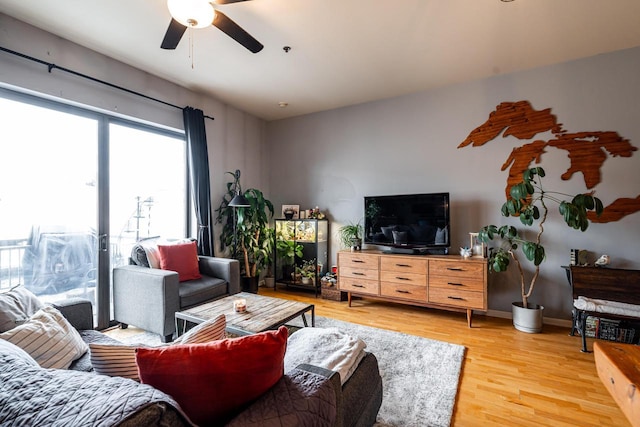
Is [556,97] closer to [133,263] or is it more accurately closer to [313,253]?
[313,253]

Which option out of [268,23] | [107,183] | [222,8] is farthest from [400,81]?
[107,183]

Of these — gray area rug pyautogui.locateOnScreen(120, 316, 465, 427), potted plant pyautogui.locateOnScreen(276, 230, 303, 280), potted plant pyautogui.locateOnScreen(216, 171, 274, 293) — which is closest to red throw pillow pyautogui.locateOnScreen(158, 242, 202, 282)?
gray area rug pyautogui.locateOnScreen(120, 316, 465, 427)

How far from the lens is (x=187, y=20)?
1.82m

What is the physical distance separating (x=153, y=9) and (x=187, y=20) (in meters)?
0.70

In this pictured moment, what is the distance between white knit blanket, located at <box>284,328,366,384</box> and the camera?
46.6 inches

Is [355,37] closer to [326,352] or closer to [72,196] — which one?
[326,352]

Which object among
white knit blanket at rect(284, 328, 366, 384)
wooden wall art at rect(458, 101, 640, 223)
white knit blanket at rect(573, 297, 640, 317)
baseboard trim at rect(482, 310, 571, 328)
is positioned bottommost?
baseboard trim at rect(482, 310, 571, 328)

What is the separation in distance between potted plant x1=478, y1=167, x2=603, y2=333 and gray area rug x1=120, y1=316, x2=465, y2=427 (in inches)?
36.8

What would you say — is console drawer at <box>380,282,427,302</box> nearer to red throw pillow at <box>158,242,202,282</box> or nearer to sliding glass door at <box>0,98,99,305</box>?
red throw pillow at <box>158,242,202,282</box>

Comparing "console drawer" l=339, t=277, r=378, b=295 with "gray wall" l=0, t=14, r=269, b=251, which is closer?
"gray wall" l=0, t=14, r=269, b=251

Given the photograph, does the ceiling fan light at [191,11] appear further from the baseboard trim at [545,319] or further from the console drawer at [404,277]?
the baseboard trim at [545,319]

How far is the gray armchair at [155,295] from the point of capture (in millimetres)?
2553

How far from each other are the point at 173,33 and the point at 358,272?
297 centimetres

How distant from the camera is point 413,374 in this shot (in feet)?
7.04
